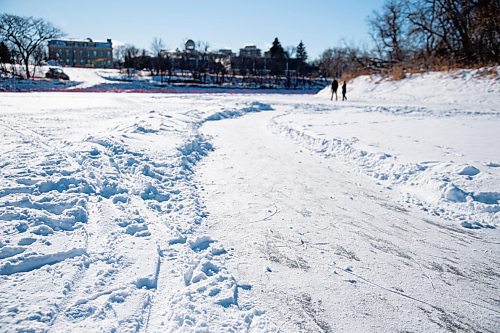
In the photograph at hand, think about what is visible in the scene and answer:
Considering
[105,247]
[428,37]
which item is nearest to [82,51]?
[428,37]

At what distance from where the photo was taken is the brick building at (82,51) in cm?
9494

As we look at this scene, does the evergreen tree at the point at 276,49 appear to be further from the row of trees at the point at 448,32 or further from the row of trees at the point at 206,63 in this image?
the row of trees at the point at 448,32

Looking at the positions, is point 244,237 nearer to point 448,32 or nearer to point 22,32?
point 448,32

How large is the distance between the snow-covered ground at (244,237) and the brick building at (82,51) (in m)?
102

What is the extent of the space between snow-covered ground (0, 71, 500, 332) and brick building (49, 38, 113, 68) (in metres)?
102

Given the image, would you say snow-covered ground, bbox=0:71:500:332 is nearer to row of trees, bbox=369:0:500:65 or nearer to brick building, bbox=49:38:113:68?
row of trees, bbox=369:0:500:65

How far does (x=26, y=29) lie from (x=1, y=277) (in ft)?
201

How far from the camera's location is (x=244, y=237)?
3.86 m

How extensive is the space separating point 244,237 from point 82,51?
11479 cm

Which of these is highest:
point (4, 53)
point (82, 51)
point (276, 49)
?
point (82, 51)

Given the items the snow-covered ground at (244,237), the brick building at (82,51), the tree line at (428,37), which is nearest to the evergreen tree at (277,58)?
the tree line at (428,37)

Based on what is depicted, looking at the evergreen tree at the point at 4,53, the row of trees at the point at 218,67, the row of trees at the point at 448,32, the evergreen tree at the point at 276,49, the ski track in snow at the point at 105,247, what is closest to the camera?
the ski track in snow at the point at 105,247

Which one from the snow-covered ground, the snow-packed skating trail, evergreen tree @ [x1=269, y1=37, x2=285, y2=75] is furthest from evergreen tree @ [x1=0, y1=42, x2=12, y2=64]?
the snow-packed skating trail

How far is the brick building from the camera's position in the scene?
311 feet
